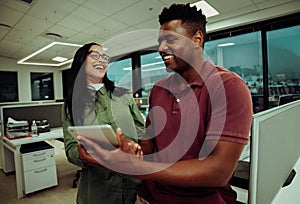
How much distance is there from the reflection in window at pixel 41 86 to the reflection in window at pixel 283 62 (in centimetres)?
893

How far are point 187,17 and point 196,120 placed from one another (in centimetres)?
38

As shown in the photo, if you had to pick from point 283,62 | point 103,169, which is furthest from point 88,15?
point 283,62

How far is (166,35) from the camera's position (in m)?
0.73

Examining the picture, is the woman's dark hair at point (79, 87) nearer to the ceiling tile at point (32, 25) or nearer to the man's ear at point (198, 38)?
the man's ear at point (198, 38)

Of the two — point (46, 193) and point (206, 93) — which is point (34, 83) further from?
point (206, 93)

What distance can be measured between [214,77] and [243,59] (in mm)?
3837

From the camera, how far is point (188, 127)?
2.27 feet

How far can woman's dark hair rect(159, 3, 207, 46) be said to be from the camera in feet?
2.39

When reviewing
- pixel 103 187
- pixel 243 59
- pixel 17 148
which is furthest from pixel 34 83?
pixel 103 187

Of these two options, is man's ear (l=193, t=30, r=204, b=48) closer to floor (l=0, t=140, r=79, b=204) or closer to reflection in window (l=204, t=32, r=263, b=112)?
floor (l=0, t=140, r=79, b=204)

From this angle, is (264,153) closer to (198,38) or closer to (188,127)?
(188,127)

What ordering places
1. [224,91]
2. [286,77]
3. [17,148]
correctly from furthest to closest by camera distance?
[286,77]
[17,148]
[224,91]

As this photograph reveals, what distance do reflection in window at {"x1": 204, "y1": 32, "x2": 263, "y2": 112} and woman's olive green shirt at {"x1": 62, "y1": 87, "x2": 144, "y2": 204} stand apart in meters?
2.81

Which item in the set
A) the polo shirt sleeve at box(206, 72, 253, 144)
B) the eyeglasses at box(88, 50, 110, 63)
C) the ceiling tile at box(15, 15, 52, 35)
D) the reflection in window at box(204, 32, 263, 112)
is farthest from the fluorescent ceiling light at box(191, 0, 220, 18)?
the ceiling tile at box(15, 15, 52, 35)
